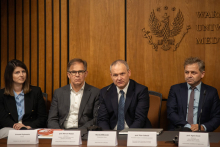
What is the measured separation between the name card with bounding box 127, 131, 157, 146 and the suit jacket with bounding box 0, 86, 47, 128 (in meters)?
1.92

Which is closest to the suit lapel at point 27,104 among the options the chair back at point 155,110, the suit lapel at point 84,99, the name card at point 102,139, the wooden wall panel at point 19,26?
the suit lapel at point 84,99

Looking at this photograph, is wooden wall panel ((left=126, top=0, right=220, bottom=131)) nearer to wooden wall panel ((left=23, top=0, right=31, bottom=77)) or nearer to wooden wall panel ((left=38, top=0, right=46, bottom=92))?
wooden wall panel ((left=38, top=0, right=46, bottom=92))

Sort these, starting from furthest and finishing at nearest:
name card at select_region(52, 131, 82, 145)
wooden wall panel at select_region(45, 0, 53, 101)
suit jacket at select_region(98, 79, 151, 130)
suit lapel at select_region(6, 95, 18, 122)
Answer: wooden wall panel at select_region(45, 0, 53, 101) < suit lapel at select_region(6, 95, 18, 122) < suit jacket at select_region(98, 79, 151, 130) < name card at select_region(52, 131, 82, 145)

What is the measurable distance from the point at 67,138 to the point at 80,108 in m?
1.40

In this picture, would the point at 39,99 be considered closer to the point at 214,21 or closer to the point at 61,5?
the point at 61,5

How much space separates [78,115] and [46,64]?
1226 mm

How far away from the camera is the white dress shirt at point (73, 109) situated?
333 cm

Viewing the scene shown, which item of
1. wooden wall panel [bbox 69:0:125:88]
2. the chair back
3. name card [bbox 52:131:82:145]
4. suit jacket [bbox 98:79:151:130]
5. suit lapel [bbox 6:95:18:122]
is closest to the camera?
name card [bbox 52:131:82:145]

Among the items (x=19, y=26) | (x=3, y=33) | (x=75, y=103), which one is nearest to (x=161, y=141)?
(x=75, y=103)

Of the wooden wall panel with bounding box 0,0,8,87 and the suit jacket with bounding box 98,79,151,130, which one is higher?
the wooden wall panel with bounding box 0,0,8,87

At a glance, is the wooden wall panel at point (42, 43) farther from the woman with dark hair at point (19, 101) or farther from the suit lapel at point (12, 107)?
the suit lapel at point (12, 107)

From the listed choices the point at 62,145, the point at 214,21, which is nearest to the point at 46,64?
the point at 62,145

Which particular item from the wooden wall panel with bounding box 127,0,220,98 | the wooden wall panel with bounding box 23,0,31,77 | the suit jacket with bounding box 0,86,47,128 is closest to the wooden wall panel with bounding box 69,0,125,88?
the wooden wall panel with bounding box 127,0,220,98

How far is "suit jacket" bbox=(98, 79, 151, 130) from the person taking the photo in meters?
2.85
